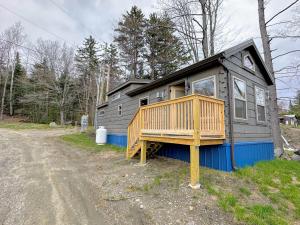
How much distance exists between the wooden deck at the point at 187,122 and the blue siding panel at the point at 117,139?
14.9 ft

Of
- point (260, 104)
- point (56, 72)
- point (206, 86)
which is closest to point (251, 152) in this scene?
point (260, 104)

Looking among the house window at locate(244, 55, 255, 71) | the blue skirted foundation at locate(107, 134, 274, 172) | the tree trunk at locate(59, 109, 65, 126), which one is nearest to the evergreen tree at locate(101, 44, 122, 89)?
the tree trunk at locate(59, 109, 65, 126)

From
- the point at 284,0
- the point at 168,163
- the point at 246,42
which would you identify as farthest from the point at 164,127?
the point at 284,0

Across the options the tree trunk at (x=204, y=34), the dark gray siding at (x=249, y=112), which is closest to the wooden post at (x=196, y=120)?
the dark gray siding at (x=249, y=112)

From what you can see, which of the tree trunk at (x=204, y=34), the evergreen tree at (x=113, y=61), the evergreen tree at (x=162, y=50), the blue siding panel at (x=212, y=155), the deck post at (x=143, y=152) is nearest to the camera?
the blue siding panel at (x=212, y=155)

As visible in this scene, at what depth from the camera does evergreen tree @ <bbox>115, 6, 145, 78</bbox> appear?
20.9 metres

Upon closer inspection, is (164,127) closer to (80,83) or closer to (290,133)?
(290,133)

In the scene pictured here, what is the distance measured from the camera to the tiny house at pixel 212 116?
4977mm

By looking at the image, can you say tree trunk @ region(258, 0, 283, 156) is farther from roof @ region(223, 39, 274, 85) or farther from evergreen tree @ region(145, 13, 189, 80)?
evergreen tree @ region(145, 13, 189, 80)

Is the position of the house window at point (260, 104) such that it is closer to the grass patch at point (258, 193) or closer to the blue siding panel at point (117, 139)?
the grass patch at point (258, 193)

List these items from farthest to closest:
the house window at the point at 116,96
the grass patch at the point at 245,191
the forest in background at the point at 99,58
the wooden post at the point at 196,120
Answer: the forest in background at the point at 99,58, the house window at the point at 116,96, the wooden post at the point at 196,120, the grass patch at the point at 245,191

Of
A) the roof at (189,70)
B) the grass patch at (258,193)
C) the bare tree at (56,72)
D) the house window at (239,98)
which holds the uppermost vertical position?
the bare tree at (56,72)

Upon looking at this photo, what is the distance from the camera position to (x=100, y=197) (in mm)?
4219

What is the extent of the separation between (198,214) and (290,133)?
1837 cm
